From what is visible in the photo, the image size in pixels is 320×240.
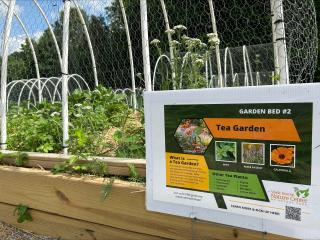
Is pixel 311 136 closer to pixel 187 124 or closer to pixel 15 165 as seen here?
pixel 187 124

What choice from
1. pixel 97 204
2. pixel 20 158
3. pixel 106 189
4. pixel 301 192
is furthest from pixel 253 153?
pixel 20 158

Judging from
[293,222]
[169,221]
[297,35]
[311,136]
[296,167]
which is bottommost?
[169,221]

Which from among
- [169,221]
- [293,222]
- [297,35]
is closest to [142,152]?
[169,221]

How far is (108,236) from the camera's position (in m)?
2.30

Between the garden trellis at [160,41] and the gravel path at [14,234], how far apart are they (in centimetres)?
65

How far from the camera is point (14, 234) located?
2732 mm

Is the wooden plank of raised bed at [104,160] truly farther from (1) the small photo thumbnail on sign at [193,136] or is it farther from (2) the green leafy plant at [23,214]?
(1) the small photo thumbnail on sign at [193,136]

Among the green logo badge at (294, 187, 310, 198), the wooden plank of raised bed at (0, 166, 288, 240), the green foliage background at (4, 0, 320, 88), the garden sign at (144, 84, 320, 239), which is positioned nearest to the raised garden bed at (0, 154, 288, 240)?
the wooden plank of raised bed at (0, 166, 288, 240)

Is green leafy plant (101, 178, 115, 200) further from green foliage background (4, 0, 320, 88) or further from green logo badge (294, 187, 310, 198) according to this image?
green foliage background (4, 0, 320, 88)

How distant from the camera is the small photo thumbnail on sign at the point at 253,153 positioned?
158 centimetres

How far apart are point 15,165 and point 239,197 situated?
6.04ft

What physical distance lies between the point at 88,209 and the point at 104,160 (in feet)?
0.97

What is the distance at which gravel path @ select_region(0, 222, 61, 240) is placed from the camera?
2664 mm

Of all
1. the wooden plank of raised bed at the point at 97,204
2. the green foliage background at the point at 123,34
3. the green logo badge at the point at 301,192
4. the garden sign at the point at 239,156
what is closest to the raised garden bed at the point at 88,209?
the wooden plank of raised bed at the point at 97,204
